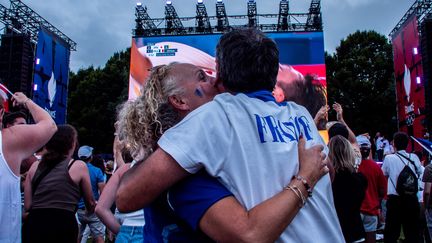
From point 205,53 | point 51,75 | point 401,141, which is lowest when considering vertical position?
point 401,141

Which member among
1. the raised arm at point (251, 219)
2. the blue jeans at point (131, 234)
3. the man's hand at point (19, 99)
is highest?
the man's hand at point (19, 99)

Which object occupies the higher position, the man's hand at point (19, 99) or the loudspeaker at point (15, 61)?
the loudspeaker at point (15, 61)

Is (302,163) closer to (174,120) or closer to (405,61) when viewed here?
(174,120)

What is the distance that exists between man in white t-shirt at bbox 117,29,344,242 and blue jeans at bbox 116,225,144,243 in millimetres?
1525

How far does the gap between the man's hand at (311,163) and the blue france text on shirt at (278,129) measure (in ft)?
0.14

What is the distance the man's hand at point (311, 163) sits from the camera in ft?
4.32

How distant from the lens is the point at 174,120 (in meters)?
1.55

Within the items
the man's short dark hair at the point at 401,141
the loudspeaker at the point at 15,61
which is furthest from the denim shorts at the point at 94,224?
the loudspeaker at the point at 15,61

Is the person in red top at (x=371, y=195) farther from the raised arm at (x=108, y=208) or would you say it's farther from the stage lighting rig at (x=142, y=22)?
→ the stage lighting rig at (x=142, y=22)

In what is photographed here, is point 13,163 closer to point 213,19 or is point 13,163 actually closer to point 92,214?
point 92,214

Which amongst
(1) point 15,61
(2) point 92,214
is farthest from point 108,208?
(1) point 15,61

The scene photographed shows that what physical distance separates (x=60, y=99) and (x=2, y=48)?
3251 mm

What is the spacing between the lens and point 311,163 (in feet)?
4.40

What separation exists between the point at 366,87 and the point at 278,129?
2964 cm
